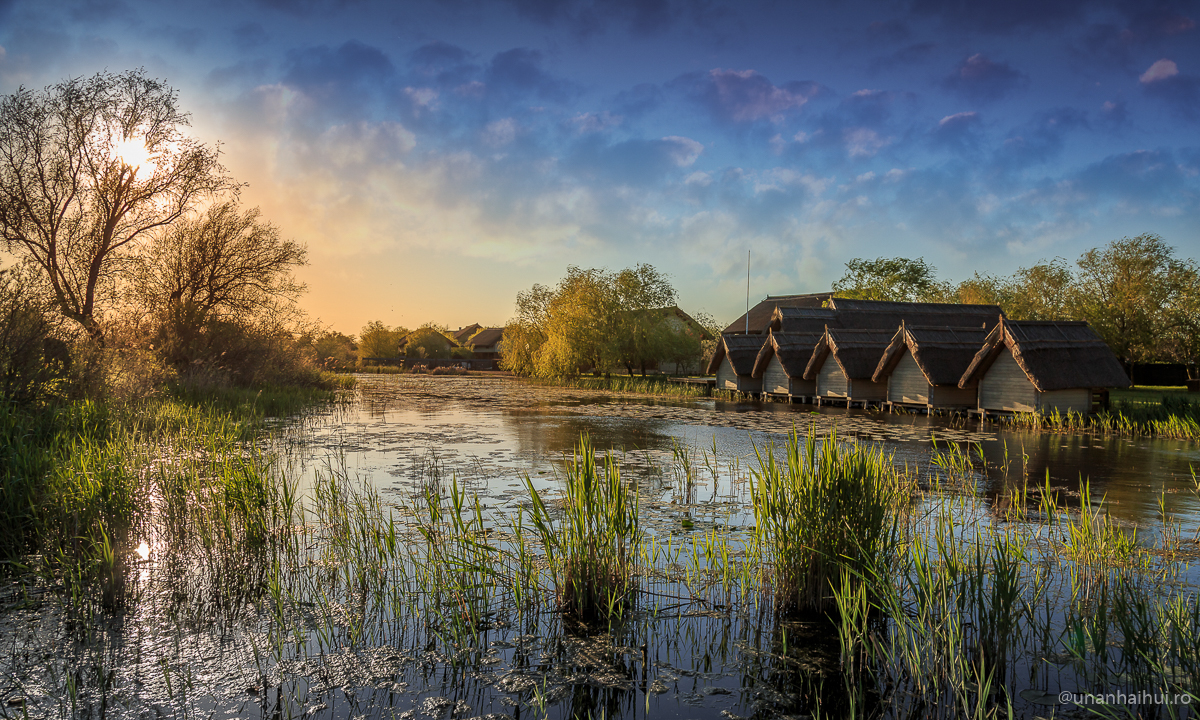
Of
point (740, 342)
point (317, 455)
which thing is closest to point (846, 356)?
point (740, 342)

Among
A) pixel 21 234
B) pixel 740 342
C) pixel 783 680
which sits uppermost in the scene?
pixel 21 234

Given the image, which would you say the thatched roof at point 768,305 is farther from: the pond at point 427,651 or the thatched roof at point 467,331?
A: the thatched roof at point 467,331

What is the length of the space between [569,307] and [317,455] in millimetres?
31108

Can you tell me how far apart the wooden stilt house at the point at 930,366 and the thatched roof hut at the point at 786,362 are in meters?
4.96

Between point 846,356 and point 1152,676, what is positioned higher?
point 846,356

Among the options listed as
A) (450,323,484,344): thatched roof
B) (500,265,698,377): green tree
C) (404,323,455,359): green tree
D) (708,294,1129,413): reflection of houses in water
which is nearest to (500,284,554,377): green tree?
(500,265,698,377): green tree

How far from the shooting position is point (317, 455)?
11.3m

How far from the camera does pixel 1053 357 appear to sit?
60.5ft

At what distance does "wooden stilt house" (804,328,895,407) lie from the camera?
25.1 metres

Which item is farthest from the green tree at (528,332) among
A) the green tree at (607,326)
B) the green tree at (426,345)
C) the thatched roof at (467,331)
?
the thatched roof at (467,331)

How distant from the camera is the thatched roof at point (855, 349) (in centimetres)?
2508

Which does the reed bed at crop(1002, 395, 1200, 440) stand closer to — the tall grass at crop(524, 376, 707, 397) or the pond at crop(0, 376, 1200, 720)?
the pond at crop(0, 376, 1200, 720)

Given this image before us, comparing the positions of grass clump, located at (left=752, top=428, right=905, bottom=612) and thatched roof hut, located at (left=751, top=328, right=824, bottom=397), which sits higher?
thatched roof hut, located at (left=751, top=328, right=824, bottom=397)

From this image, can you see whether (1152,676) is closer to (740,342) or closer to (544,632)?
(544,632)
